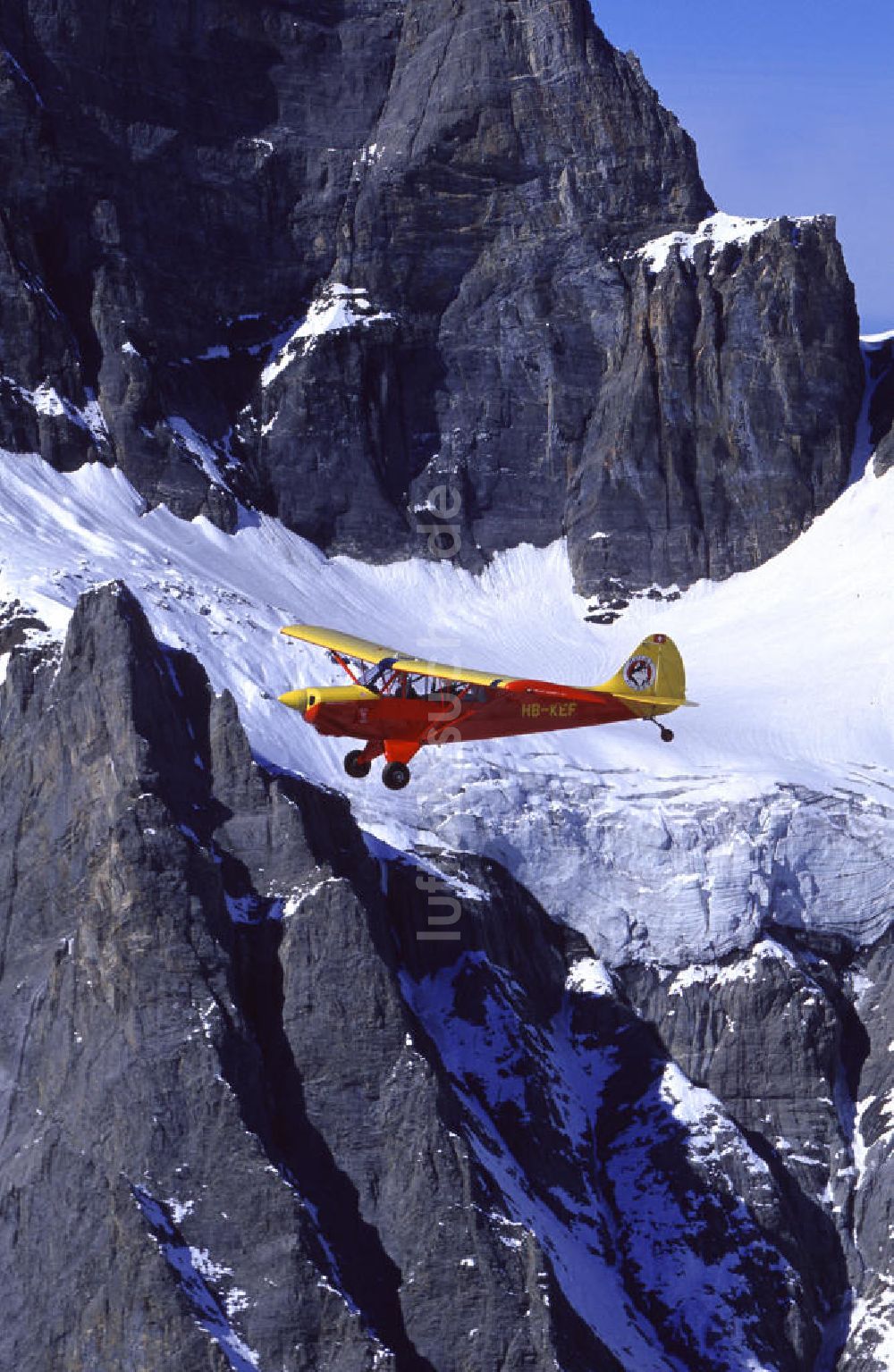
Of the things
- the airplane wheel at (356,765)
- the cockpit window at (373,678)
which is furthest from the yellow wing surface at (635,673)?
the airplane wheel at (356,765)

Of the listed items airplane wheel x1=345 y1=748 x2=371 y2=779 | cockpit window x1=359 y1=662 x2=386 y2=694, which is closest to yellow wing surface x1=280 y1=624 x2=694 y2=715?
cockpit window x1=359 y1=662 x2=386 y2=694

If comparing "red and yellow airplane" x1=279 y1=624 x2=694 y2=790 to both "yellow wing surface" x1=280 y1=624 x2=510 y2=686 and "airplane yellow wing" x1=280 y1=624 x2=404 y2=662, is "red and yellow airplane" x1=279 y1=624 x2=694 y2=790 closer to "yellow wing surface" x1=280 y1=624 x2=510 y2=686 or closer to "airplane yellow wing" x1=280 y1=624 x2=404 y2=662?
"yellow wing surface" x1=280 y1=624 x2=510 y2=686

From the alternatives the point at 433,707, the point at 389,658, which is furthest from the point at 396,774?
the point at 389,658

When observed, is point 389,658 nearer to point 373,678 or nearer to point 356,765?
point 373,678

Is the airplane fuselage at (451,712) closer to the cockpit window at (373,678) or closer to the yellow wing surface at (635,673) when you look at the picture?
the cockpit window at (373,678)

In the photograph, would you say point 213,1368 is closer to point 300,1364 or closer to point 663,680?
point 300,1364

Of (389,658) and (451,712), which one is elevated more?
(389,658)
